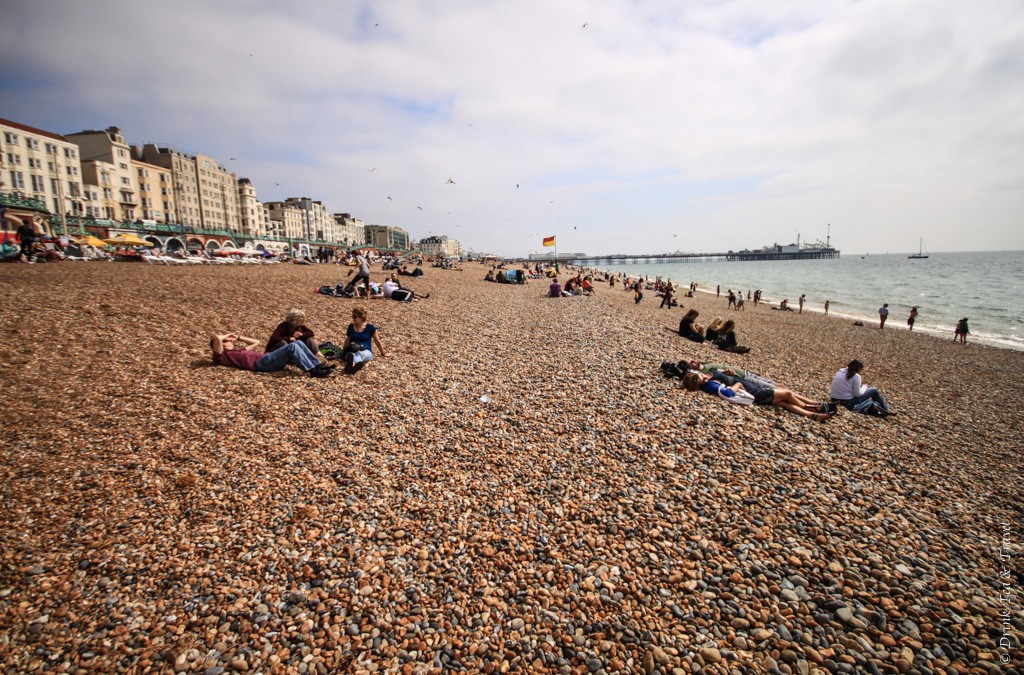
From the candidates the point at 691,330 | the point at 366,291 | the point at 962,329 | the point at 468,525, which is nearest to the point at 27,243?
the point at 366,291

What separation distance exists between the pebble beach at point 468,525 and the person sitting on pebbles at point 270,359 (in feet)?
0.93

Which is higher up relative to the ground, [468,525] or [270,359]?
[270,359]

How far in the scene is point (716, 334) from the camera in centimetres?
1402

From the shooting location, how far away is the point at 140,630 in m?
3.01

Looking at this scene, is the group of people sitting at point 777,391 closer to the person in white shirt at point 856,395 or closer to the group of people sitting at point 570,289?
the person in white shirt at point 856,395

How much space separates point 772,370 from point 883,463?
251 inches

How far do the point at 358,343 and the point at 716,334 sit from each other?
11379mm

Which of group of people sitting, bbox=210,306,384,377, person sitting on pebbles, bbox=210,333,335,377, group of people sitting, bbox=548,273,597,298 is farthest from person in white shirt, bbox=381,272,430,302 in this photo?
group of people sitting, bbox=548,273,597,298

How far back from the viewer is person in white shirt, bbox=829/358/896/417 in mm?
8344

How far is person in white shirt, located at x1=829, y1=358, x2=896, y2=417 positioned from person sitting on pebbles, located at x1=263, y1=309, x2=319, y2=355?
10532 mm

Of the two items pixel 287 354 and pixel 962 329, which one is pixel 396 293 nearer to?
pixel 287 354

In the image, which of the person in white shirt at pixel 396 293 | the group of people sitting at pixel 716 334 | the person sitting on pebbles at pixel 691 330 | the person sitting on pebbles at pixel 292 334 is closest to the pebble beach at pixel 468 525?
the person sitting on pebbles at pixel 292 334

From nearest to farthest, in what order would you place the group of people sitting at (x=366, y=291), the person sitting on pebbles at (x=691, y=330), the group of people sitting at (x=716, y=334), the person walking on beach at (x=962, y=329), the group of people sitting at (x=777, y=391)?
the group of people sitting at (x=777, y=391) < the group of people sitting at (x=716, y=334) < the person sitting on pebbles at (x=691, y=330) < the group of people sitting at (x=366, y=291) < the person walking on beach at (x=962, y=329)

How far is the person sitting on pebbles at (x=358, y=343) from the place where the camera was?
325 inches
